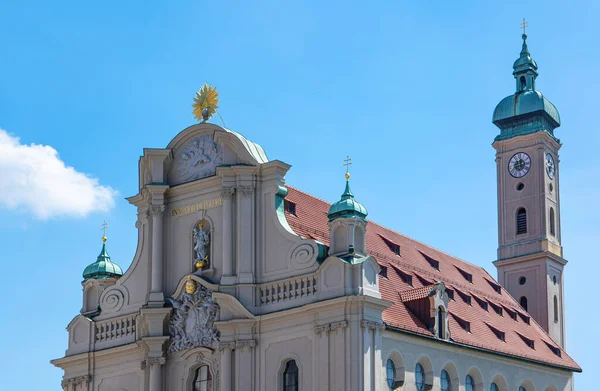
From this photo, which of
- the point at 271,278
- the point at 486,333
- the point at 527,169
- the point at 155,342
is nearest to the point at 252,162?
the point at 271,278

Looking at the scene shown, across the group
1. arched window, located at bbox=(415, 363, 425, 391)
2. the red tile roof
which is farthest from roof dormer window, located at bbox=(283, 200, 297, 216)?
arched window, located at bbox=(415, 363, 425, 391)

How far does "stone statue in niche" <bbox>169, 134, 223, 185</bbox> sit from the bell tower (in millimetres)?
26853

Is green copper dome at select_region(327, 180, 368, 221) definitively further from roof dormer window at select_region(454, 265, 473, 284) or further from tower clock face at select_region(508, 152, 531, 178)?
tower clock face at select_region(508, 152, 531, 178)

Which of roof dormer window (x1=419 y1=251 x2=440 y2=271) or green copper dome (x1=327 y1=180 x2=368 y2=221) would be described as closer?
green copper dome (x1=327 y1=180 x2=368 y2=221)

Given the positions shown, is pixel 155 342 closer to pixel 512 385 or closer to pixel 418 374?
pixel 418 374

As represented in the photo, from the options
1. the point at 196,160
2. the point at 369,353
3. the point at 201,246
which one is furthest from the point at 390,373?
the point at 196,160

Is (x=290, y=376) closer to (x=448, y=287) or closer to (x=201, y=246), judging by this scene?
(x=201, y=246)

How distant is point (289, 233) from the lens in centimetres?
5950

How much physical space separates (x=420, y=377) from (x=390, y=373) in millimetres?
2614

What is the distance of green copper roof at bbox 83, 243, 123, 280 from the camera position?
6625cm

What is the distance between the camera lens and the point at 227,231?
60.8 metres

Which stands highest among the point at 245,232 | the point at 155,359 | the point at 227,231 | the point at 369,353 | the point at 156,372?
the point at 227,231

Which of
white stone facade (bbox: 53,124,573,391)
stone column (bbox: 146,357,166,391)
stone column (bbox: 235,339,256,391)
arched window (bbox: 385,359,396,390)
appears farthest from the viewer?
stone column (bbox: 146,357,166,391)

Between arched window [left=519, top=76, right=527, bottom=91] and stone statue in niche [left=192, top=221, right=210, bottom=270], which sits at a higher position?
arched window [left=519, top=76, right=527, bottom=91]
